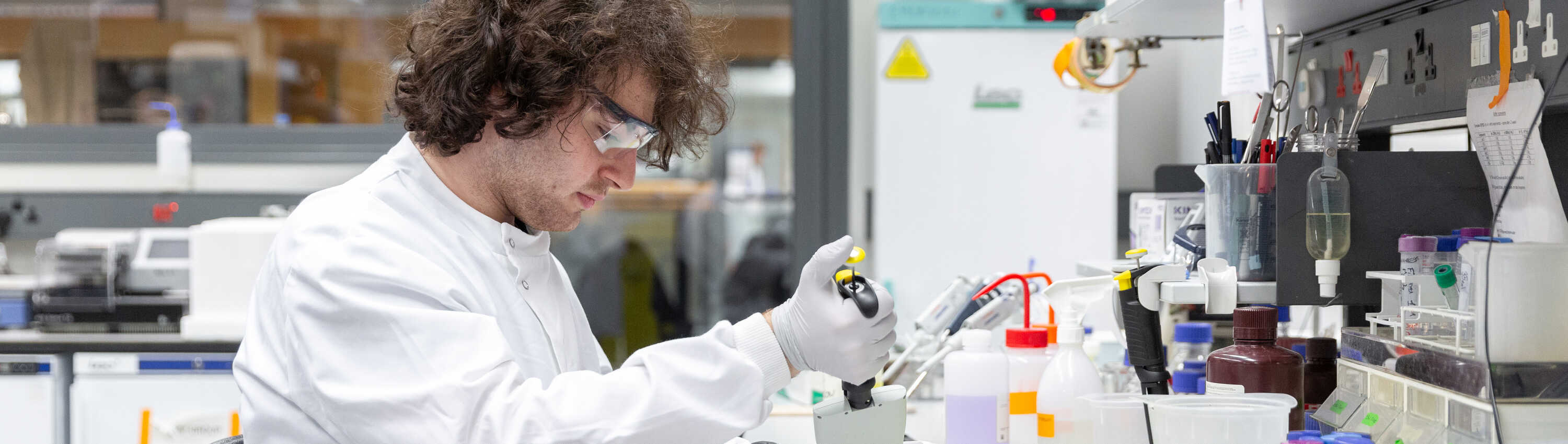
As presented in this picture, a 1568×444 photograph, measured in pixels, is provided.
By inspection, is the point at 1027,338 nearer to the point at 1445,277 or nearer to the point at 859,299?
the point at 859,299

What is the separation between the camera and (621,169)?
1299 mm

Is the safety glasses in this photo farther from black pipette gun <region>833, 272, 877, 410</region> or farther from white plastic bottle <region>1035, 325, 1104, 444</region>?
white plastic bottle <region>1035, 325, 1104, 444</region>

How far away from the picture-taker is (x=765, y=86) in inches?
145

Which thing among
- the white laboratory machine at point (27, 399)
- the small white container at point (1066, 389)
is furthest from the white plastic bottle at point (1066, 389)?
the white laboratory machine at point (27, 399)

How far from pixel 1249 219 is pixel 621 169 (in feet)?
2.52

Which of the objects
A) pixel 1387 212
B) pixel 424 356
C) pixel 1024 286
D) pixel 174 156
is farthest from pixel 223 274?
pixel 1387 212

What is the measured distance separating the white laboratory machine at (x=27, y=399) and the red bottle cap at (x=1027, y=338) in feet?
7.73

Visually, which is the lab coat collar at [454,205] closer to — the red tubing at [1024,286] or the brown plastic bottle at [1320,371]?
the red tubing at [1024,286]

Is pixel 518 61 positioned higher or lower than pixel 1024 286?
higher

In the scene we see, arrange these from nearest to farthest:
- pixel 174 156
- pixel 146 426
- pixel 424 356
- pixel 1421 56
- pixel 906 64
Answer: pixel 424 356 < pixel 1421 56 < pixel 146 426 < pixel 906 64 < pixel 174 156

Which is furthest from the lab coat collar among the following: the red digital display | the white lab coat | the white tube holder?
the red digital display

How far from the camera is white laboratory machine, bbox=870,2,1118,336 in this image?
295 centimetres

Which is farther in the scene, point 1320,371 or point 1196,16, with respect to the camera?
point 1196,16

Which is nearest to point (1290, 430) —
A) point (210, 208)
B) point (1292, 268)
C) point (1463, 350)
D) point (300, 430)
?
point (1292, 268)
